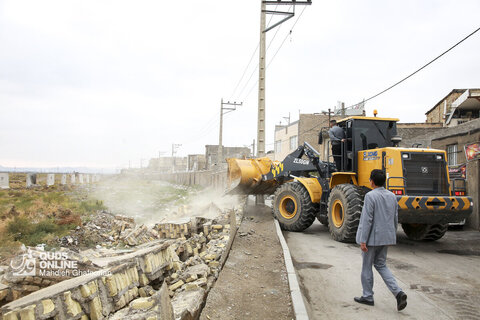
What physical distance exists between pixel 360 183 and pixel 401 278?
360cm

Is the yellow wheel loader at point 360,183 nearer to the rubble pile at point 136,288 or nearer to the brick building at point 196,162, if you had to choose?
the rubble pile at point 136,288

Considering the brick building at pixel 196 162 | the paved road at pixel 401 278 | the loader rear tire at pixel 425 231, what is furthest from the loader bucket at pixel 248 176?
the brick building at pixel 196 162

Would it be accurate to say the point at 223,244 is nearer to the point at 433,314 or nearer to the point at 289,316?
the point at 289,316

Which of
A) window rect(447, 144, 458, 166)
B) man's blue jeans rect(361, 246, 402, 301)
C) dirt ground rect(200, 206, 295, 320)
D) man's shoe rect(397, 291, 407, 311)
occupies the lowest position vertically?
Answer: dirt ground rect(200, 206, 295, 320)

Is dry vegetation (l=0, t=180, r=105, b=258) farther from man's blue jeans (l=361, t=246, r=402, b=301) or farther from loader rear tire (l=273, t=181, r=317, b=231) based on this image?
man's blue jeans (l=361, t=246, r=402, b=301)

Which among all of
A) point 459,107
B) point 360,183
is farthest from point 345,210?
point 459,107

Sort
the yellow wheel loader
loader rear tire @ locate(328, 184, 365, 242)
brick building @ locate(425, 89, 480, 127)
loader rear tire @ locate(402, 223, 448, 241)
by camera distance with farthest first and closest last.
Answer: brick building @ locate(425, 89, 480, 127)
loader rear tire @ locate(402, 223, 448, 241)
loader rear tire @ locate(328, 184, 365, 242)
the yellow wheel loader

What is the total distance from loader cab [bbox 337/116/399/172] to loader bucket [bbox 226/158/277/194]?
145 inches

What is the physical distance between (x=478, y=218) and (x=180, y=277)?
1136cm

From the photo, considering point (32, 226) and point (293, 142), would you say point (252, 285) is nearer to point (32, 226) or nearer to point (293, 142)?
point (32, 226)

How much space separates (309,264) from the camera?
7.33 m

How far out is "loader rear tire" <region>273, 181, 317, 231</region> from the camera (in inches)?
429

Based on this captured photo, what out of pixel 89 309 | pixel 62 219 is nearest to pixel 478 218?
pixel 89 309

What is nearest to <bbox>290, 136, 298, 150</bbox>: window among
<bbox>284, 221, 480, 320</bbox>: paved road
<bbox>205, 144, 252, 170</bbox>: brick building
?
<bbox>205, 144, 252, 170</bbox>: brick building
